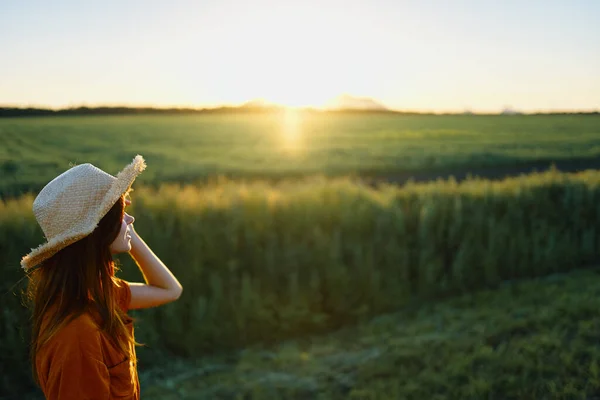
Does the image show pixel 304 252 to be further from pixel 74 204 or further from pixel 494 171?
pixel 494 171

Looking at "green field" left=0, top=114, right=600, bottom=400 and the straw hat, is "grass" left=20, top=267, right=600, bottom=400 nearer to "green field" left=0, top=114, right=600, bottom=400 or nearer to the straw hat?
"green field" left=0, top=114, right=600, bottom=400

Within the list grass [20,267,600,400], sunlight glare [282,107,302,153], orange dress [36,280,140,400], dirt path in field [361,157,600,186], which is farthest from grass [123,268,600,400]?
sunlight glare [282,107,302,153]

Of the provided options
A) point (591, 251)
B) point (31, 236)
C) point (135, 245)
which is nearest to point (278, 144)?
point (591, 251)

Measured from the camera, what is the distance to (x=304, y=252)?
7.86 m

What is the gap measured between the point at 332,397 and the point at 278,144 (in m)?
38.2

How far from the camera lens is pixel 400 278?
27.7 ft

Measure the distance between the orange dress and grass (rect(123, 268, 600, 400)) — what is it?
10.3ft

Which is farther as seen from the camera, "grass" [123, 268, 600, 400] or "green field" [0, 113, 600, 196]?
"green field" [0, 113, 600, 196]

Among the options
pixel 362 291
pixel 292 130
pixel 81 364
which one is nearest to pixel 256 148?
pixel 292 130

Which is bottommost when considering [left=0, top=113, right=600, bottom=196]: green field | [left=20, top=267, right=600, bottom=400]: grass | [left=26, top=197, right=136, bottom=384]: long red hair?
[left=20, top=267, right=600, bottom=400]: grass

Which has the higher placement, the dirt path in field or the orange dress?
the orange dress

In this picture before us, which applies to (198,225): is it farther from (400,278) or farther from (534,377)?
(534,377)

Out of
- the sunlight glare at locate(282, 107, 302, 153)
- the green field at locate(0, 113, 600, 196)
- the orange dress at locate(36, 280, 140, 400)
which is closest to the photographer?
the orange dress at locate(36, 280, 140, 400)

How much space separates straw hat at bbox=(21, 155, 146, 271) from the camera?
6.97ft
